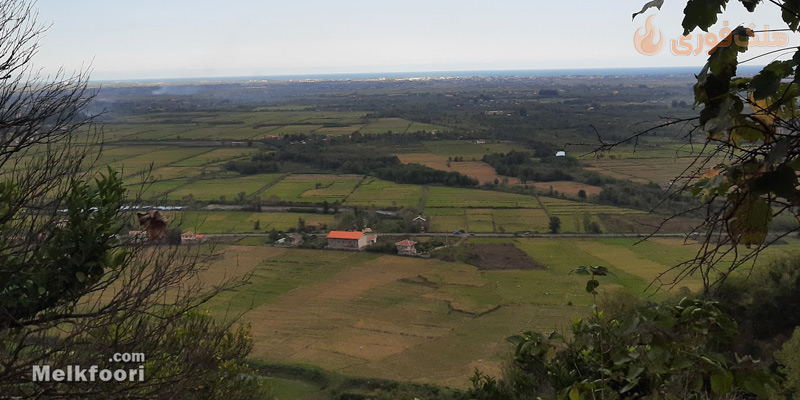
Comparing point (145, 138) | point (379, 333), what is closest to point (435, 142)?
point (145, 138)

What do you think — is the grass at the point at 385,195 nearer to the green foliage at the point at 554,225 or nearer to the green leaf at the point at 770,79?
the green foliage at the point at 554,225

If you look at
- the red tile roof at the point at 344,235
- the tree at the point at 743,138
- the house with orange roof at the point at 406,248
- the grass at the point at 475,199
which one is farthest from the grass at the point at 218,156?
the tree at the point at 743,138

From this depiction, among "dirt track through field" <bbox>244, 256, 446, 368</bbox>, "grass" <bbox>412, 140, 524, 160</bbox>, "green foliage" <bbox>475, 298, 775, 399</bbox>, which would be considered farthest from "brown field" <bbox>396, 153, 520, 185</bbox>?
"green foliage" <bbox>475, 298, 775, 399</bbox>

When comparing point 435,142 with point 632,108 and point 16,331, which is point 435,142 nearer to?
point 632,108

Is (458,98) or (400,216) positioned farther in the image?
(458,98)

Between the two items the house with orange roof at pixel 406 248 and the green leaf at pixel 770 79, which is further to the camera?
the house with orange roof at pixel 406 248
